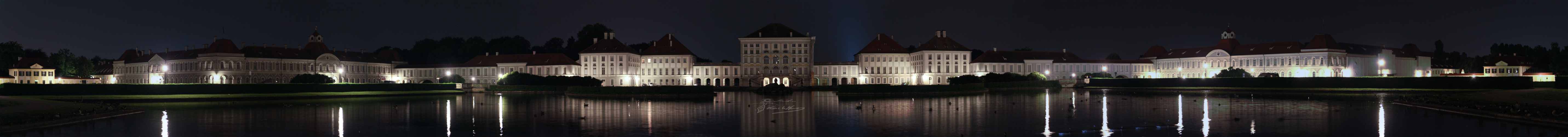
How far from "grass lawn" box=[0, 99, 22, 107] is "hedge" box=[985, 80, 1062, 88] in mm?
63886

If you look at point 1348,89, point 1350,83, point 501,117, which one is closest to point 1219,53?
point 1350,83

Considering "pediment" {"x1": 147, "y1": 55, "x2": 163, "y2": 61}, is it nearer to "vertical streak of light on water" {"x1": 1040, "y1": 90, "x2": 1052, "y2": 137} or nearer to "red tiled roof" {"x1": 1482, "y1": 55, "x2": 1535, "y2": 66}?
"vertical streak of light on water" {"x1": 1040, "y1": 90, "x2": 1052, "y2": 137}

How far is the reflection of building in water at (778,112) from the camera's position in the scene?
31297mm

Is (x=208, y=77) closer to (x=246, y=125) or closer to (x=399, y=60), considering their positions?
(x=399, y=60)

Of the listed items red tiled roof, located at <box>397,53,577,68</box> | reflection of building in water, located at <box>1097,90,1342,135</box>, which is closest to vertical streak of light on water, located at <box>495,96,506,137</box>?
reflection of building in water, located at <box>1097,90,1342,135</box>

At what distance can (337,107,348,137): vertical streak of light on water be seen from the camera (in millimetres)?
30344

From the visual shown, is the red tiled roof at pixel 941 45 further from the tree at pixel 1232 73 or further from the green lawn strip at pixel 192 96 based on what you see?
the green lawn strip at pixel 192 96

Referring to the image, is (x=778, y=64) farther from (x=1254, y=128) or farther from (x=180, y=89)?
(x=1254, y=128)

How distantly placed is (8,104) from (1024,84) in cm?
7054

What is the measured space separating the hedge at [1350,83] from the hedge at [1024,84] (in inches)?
274

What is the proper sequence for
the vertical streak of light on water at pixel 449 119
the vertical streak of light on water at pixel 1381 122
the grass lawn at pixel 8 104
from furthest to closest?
the grass lawn at pixel 8 104 < the vertical streak of light on water at pixel 449 119 < the vertical streak of light on water at pixel 1381 122

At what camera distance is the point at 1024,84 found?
9412 cm

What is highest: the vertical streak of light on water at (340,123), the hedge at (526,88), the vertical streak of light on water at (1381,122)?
the hedge at (526,88)

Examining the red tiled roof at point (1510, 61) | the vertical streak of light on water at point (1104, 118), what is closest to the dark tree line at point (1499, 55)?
the red tiled roof at point (1510, 61)
